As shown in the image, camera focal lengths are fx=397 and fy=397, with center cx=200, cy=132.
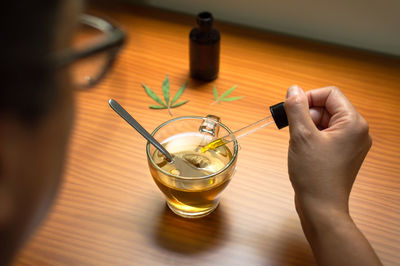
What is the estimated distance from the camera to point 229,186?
895mm

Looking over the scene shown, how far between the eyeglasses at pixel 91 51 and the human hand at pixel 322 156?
45cm

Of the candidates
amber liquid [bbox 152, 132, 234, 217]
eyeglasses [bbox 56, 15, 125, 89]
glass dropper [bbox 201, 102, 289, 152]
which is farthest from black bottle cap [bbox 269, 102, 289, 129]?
eyeglasses [bbox 56, 15, 125, 89]

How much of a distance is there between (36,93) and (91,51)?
2.1 inches

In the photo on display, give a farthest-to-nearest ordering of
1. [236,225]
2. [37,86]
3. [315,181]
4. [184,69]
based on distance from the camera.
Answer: [184,69]
[236,225]
[315,181]
[37,86]

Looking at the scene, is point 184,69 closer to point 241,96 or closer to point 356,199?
point 241,96

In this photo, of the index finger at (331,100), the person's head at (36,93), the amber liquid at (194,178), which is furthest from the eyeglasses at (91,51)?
the index finger at (331,100)

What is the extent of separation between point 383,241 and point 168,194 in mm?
441

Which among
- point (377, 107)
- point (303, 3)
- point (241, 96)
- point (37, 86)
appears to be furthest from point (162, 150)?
point (303, 3)

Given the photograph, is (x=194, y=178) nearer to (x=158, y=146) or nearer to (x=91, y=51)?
(x=158, y=146)

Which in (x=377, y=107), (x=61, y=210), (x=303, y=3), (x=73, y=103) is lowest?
(x=61, y=210)

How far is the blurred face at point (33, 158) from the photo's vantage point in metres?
0.32

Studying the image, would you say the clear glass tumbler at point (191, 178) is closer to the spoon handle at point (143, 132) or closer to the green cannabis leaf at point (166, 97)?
the spoon handle at point (143, 132)

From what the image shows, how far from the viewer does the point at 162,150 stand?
0.81 metres

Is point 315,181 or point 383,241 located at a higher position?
point 315,181
